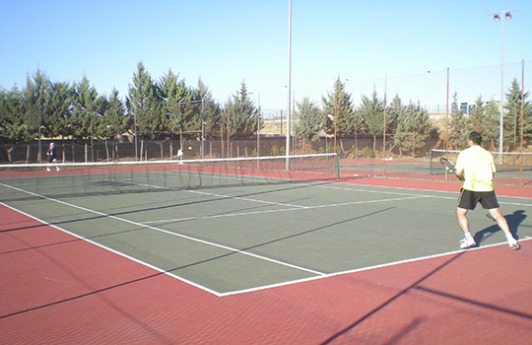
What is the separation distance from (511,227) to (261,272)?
21.3 ft

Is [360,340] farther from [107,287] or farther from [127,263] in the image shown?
[127,263]

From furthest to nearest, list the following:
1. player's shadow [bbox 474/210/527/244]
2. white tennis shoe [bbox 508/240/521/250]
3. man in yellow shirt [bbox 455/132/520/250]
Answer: player's shadow [bbox 474/210/527/244] < white tennis shoe [bbox 508/240/521/250] < man in yellow shirt [bbox 455/132/520/250]

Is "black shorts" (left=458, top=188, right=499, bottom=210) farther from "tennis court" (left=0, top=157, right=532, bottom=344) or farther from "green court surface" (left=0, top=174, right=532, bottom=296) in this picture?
"green court surface" (left=0, top=174, right=532, bottom=296)

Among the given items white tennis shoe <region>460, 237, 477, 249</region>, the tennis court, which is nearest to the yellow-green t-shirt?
white tennis shoe <region>460, 237, 477, 249</region>

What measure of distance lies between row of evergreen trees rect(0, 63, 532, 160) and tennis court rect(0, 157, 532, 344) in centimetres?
2024

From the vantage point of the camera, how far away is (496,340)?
15.4ft

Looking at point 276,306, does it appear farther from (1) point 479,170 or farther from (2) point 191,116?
(2) point 191,116

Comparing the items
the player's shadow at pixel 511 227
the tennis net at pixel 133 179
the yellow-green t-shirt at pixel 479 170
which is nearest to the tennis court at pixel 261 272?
the player's shadow at pixel 511 227

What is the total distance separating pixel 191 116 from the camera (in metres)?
40.2

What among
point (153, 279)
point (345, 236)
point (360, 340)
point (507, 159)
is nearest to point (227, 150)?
point (507, 159)

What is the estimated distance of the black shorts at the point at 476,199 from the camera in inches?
322

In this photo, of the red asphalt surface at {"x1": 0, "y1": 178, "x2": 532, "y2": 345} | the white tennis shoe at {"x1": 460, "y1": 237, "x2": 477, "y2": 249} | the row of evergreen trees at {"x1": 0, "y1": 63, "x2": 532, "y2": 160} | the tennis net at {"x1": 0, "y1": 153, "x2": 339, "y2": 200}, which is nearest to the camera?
the red asphalt surface at {"x1": 0, "y1": 178, "x2": 532, "y2": 345}

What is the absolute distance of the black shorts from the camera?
26.8 ft

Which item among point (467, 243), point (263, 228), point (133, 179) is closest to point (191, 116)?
point (133, 179)
